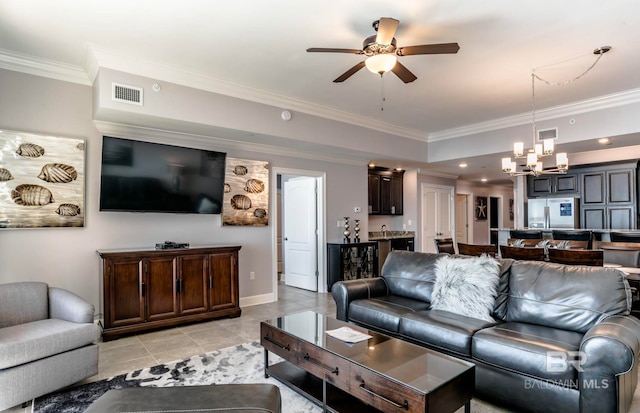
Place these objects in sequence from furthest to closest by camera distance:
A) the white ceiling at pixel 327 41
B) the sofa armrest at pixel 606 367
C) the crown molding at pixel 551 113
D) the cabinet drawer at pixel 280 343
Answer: the crown molding at pixel 551 113 → the white ceiling at pixel 327 41 → the cabinet drawer at pixel 280 343 → the sofa armrest at pixel 606 367

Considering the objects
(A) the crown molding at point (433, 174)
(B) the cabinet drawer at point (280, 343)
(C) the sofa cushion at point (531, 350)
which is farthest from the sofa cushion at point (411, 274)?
(A) the crown molding at point (433, 174)

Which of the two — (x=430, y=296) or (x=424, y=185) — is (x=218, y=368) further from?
(x=424, y=185)

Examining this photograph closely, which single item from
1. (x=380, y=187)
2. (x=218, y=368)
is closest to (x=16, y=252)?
(x=218, y=368)

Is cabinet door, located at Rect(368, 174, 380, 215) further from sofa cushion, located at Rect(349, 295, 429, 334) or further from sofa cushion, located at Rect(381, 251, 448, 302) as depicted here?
sofa cushion, located at Rect(349, 295, 429, 334)

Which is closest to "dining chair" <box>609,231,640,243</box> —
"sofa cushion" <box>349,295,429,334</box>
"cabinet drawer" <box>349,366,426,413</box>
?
"sofa cushion" <box>349,295,429,334</box>

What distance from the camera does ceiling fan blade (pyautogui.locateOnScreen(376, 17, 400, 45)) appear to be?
2.46m

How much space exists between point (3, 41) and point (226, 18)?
220 centimetres

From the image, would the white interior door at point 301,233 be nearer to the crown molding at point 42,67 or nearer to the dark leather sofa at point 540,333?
the dark leather sofa at point 540,333

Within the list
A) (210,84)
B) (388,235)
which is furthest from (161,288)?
(388,235)

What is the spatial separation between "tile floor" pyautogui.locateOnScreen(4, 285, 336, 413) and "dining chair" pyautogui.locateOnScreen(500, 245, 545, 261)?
2.35 meters

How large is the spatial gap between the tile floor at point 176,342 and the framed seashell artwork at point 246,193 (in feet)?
4.33

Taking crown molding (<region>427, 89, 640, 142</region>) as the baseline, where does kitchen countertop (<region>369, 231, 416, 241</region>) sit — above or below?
below

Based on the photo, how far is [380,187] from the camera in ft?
24.2

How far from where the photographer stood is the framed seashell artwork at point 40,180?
11.5ft
